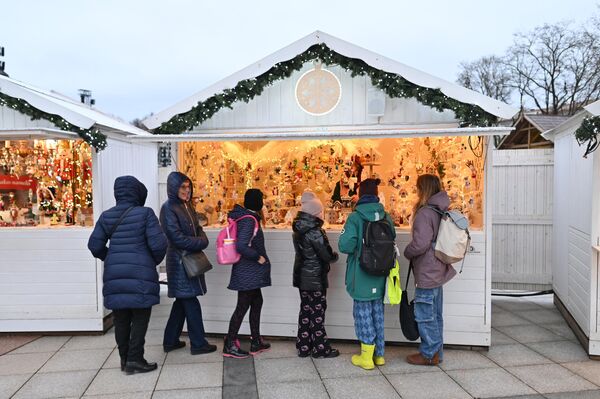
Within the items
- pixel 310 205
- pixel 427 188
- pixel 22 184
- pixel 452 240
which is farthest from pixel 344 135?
pixel 22 184

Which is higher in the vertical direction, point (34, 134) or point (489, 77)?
point (489, 77)

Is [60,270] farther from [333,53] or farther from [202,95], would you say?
[333,53]

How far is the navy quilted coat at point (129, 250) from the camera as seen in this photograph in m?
3.69

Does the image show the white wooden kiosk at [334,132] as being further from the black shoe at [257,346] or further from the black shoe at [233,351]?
the black shoe at [233,351]

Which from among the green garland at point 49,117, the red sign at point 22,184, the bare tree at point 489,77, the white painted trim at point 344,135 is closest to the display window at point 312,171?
Result: the white painted trim at point 344,135

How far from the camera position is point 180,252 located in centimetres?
417

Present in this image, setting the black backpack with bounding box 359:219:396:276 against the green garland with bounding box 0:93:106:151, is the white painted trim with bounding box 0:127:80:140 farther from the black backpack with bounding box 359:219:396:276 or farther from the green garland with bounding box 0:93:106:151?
the black backpack with bounding box 359:219:396:276

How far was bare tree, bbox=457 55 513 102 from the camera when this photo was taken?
95.2ft

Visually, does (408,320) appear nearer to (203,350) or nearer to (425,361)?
(425,361)

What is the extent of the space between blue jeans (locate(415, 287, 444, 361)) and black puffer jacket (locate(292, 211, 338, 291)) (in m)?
0.90

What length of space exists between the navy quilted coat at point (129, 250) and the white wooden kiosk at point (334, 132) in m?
0.92

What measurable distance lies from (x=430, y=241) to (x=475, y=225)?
917 mm

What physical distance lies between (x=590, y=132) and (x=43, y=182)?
5.93 m

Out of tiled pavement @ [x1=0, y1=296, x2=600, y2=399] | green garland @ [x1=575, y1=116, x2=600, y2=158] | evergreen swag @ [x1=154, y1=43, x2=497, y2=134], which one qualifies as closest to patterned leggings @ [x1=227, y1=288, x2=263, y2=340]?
tiled pavement @ [x1=0, y1=296, x2=600, y2=399]
